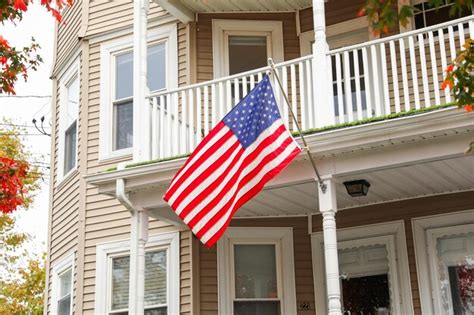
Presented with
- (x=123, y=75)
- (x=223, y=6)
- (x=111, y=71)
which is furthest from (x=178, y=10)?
(x=111, y=71)

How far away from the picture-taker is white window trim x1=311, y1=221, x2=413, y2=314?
Result: 31.9 feet

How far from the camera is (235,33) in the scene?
11.9 metres

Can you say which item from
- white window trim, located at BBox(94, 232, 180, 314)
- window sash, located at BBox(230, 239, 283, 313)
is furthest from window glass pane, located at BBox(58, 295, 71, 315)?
window sash, located at BBox(230, 239, 283, 313)

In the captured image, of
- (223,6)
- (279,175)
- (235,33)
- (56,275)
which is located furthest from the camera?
(56,275)

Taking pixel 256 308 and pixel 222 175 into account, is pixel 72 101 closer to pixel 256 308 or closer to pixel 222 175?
pixel 256 308

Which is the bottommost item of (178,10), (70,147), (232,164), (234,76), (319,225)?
(319,225)

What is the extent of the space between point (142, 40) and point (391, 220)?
416 centimetres

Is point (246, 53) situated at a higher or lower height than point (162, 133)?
higher

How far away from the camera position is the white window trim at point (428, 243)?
947 cm

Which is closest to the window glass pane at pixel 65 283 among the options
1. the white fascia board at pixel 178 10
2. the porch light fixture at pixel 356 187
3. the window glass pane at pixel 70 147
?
the window glass pane at pixel 70 147

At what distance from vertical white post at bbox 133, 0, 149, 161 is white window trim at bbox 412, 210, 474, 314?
3.66 metres

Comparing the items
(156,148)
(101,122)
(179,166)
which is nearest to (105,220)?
(101,122)

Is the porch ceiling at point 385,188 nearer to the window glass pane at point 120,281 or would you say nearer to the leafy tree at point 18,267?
the window glass pane at point 120,281

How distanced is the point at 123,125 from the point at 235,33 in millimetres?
2363
